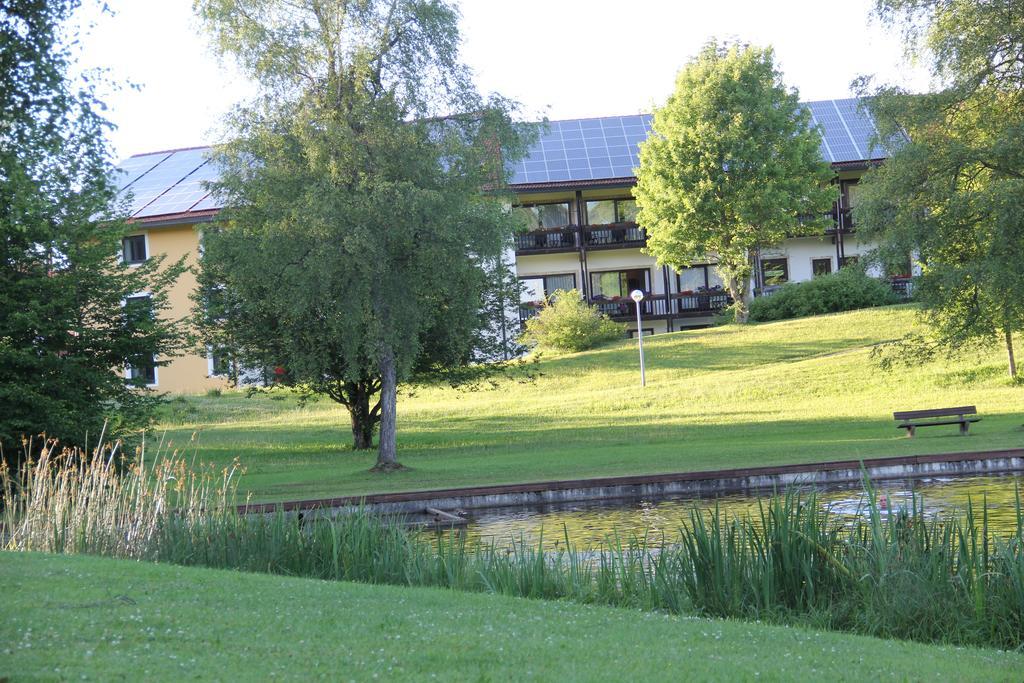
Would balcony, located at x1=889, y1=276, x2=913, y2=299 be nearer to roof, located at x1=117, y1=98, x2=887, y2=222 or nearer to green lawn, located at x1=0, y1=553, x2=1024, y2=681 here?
roof, located at x1=117, y1=98, x2=887, y2=222

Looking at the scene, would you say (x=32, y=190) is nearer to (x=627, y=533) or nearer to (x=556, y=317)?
(x=627, y=533)

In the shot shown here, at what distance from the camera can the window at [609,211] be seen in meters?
49.2

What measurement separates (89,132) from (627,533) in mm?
9067

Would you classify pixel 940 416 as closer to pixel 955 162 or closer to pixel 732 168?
pixel 955 162

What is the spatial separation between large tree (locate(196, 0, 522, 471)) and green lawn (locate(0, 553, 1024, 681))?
1241cm

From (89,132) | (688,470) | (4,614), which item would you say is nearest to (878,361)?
(688,470)

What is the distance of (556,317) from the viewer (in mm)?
41688

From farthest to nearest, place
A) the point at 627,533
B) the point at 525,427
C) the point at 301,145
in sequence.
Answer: the point at 525,427, the point at 301,145, the point at 627,533

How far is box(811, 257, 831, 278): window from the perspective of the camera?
4819 centimetres

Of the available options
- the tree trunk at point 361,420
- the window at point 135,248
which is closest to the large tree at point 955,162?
the tree trunk at point 361,420

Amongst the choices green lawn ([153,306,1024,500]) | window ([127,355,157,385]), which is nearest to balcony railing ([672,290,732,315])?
green lawn ([153,306,1024,500])

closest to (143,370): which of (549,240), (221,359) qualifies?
(221,359)

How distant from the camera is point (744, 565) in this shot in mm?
8039

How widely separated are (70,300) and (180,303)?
87.3ft
